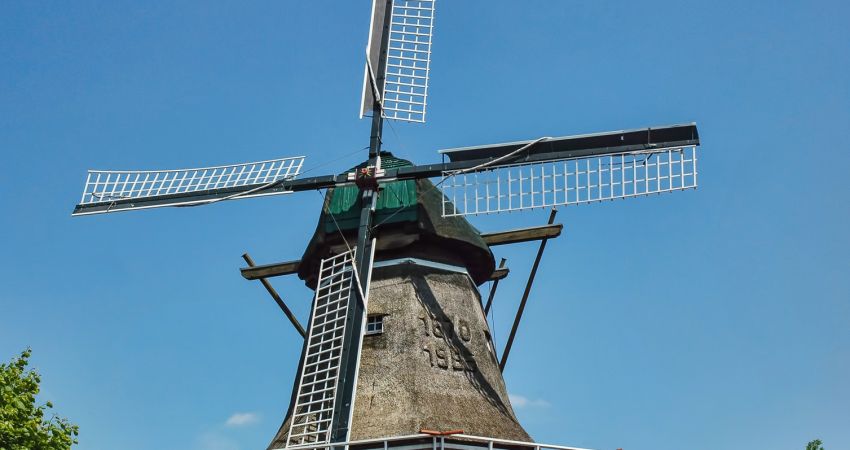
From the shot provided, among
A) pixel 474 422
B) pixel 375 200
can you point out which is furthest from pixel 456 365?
pixel 375 200

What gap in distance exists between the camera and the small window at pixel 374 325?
45.5 ft

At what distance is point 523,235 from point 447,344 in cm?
286

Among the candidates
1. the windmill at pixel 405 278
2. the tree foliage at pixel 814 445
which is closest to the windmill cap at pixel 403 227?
the windmill at pixel 405 278

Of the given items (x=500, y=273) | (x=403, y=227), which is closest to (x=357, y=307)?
(x=403, y=227)


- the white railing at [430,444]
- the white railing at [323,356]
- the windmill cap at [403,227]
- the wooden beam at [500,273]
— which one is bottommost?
the white railing at [430,444]

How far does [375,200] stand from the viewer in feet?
47.5

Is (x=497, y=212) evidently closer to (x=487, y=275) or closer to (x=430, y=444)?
(x=487, y=275)

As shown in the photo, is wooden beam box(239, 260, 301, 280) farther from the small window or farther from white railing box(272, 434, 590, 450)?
white railing box(272, 434, 590, 450)

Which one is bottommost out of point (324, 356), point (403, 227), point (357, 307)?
point (324, 356)

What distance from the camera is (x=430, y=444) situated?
11.5 metres

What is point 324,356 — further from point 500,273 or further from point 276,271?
point 500,273

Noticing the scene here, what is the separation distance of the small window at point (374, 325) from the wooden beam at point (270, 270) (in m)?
2.48

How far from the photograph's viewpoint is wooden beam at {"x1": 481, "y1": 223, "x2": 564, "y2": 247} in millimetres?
15477

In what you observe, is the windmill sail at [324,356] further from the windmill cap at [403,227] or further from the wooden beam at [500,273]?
the wooden beam at [500,273]
